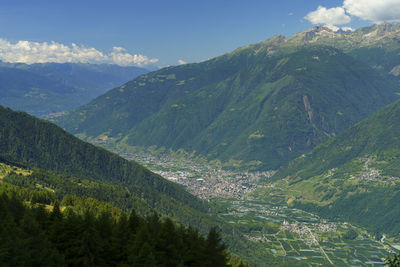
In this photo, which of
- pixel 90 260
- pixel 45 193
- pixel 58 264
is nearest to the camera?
pixel 58 264

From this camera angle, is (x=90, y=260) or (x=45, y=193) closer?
(x=90, y=260)

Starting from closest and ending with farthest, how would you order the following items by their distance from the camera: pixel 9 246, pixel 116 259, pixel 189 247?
pixel 9 246, pixel 116 259, pixel 189 247

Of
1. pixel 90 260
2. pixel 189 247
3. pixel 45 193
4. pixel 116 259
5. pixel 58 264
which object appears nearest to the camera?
pixel 58 264

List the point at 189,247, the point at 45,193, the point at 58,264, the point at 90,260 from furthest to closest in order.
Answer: the point at 45,193, the point at 189,247, the point at 90,260, the point at 58,264

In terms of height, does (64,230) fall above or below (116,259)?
above

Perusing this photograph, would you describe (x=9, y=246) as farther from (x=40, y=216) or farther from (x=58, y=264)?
(x=40, y=216)

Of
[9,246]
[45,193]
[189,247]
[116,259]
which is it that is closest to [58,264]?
[9,246]

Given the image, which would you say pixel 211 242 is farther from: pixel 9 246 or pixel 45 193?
pixel 45 193

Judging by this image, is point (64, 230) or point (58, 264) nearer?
point (58, 264)

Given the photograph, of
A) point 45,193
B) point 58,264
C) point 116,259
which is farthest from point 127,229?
point 45,193
